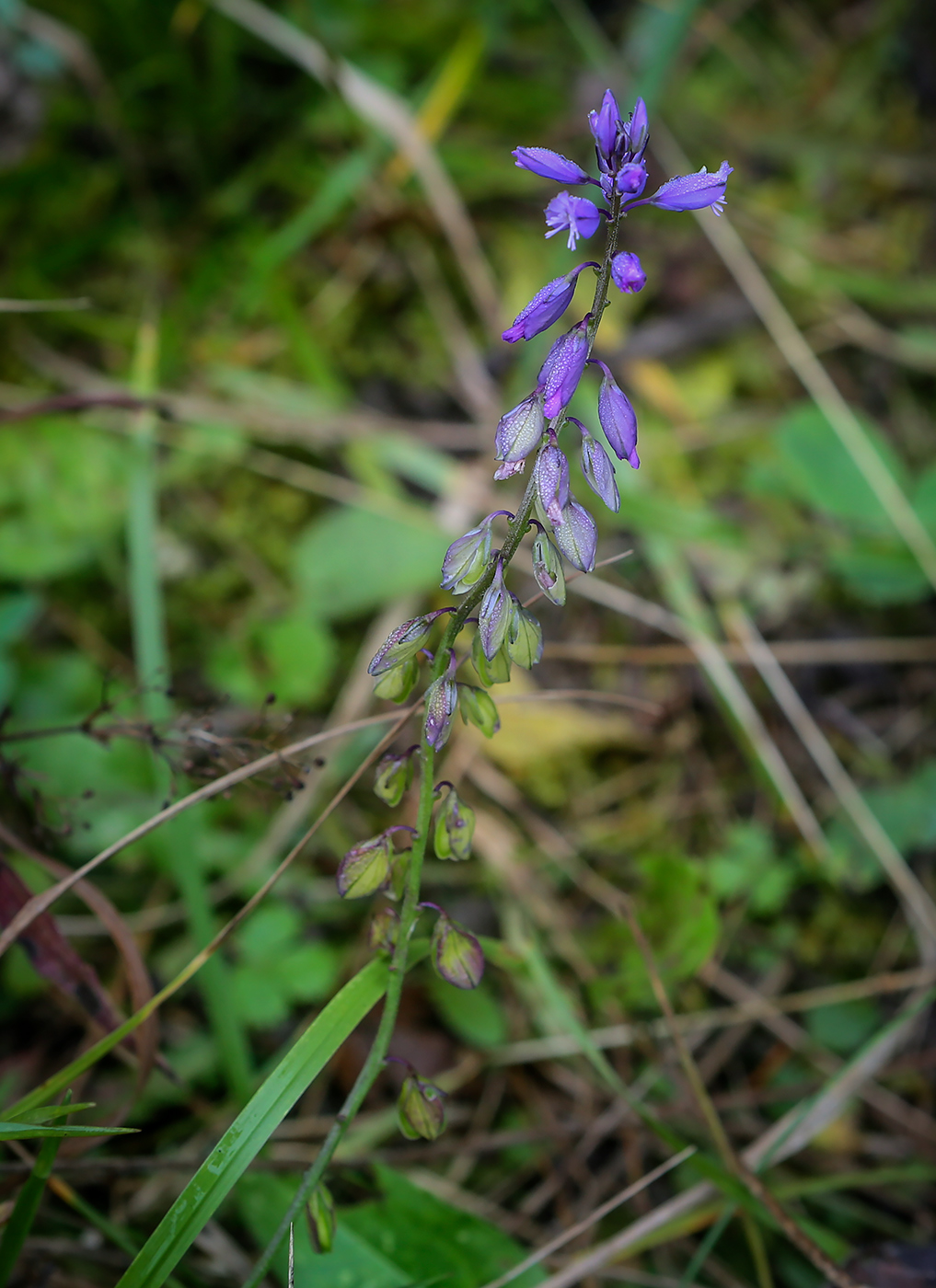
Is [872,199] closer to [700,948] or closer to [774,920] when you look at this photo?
[774,920]

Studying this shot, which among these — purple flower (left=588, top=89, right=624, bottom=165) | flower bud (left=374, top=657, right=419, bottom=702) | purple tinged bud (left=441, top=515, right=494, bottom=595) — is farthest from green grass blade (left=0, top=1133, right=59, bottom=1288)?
purple flower (left=588, top=89, right=624, bottom=165)

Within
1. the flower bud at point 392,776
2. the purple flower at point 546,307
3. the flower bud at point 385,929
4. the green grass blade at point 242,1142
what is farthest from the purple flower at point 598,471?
the green grass blade at point 242,1142

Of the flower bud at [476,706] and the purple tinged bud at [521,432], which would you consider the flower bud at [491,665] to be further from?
the purple tinged bud at [521,432]

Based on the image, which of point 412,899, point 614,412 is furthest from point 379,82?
point 412,899

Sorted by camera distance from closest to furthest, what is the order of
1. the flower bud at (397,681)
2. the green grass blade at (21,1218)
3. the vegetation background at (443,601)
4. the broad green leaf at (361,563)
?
1. the flower bud at (397,681)
2. the green grass blade at (21,1218)
3. the vegetation background at (443,601)
4. the broad green leaf at (361,563)

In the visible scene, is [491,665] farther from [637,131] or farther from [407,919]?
[637,131]

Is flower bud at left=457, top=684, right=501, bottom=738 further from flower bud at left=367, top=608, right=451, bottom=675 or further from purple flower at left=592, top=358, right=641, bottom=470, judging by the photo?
purple flower at left=592, top=358, right=641, bottom=470
